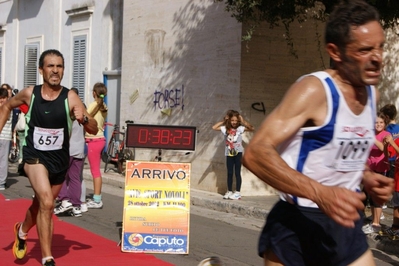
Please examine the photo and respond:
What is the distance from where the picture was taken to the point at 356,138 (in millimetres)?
3688

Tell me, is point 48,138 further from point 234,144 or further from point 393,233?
point 234,144

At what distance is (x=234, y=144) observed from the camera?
45.8 feet

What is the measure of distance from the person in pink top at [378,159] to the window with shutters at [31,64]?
17663 millimetres

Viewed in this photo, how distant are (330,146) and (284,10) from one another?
30.3 ft

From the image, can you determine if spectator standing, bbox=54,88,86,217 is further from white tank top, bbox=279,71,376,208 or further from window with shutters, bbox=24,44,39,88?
window with shutters, bbox=24,44,39,88

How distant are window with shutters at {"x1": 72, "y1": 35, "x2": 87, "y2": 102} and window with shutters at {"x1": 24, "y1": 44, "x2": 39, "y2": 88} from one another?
118 inches

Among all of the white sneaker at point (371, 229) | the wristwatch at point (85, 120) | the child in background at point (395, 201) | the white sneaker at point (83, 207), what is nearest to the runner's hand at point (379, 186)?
the wristwatch at point (85, 120)

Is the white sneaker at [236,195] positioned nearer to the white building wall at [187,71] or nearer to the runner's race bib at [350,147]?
the white building wall at [187,71]

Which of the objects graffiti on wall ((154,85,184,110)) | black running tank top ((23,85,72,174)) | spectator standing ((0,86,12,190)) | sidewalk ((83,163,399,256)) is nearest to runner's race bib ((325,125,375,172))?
black running tank top ((23,85,72,174))

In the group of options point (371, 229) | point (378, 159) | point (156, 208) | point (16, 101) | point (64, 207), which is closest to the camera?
point (16, 101)

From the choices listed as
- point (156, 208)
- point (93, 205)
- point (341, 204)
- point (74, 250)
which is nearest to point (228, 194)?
point (93, 205)

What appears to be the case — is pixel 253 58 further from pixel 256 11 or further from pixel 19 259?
pixel 19 259

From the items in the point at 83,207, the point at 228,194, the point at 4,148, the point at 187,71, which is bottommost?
the point at 83,207

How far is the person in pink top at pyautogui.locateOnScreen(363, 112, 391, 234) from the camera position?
10125mm
